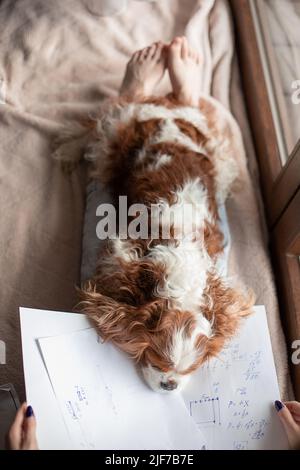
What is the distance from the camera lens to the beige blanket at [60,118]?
1.56 metres

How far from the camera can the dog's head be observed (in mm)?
1158

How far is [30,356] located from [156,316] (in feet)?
1.07

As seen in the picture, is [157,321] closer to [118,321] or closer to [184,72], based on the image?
[118,321]

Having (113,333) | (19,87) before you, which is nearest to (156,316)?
(113,333)

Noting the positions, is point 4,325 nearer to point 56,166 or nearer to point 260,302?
point 56,166

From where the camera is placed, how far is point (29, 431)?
1.08m

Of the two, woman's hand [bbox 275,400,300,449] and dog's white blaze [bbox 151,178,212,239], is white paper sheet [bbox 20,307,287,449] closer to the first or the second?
woman's hand [bbox 275,400,300,449]

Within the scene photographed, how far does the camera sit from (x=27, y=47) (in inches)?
78.7

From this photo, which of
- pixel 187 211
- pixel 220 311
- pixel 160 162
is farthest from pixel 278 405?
pixel 160 162

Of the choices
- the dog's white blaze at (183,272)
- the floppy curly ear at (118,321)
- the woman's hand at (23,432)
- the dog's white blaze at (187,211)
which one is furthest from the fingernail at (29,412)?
the dog's white blaze at (187,211)

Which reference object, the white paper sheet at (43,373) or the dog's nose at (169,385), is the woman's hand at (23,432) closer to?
the white paper sheet at (43,373)

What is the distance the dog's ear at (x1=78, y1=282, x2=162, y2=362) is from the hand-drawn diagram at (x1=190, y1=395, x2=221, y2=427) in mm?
199
